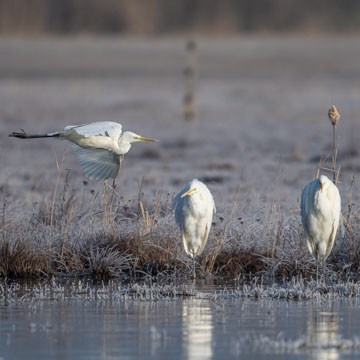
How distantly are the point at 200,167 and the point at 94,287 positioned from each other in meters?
9.43

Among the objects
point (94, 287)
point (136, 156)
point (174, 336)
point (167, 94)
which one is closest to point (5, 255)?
point (94, 287)

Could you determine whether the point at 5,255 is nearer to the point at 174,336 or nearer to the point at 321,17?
the point at 174,336

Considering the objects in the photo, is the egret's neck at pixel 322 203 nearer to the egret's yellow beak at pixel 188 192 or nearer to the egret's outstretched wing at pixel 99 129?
the egret's yellow beak at pixel 188 192

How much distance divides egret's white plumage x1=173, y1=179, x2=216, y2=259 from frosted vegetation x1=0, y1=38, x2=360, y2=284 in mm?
323

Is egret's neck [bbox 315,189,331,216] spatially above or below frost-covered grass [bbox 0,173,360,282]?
above

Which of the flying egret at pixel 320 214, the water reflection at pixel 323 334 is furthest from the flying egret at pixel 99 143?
the water reflection at pixel 323 334

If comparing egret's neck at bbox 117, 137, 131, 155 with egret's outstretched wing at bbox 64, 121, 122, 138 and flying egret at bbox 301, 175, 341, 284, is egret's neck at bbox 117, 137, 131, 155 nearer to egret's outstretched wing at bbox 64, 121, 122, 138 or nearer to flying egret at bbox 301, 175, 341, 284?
egret's outstretched wing at bbox 64, 121, 122, 138

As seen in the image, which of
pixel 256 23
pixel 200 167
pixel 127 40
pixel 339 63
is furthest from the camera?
pixel 256 23

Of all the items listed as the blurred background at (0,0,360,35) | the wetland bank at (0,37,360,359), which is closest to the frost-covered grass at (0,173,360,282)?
the wetland bank at (0,37,360,359)

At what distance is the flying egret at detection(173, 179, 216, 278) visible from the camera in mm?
9125

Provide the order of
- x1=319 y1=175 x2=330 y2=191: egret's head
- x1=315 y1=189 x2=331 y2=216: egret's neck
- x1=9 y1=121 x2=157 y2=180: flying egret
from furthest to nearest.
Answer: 1. x1=9 y1=121 x2=157 y2=180: flying egret
2. x1=315 y1=189 x2=331 y2=216: egret's neck
3. x1=319 y1=175 x2=330 y2=191: egret's head

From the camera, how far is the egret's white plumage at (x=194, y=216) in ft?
29.9

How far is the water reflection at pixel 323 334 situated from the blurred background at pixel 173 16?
8233 centimetres

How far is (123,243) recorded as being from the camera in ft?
31.2
